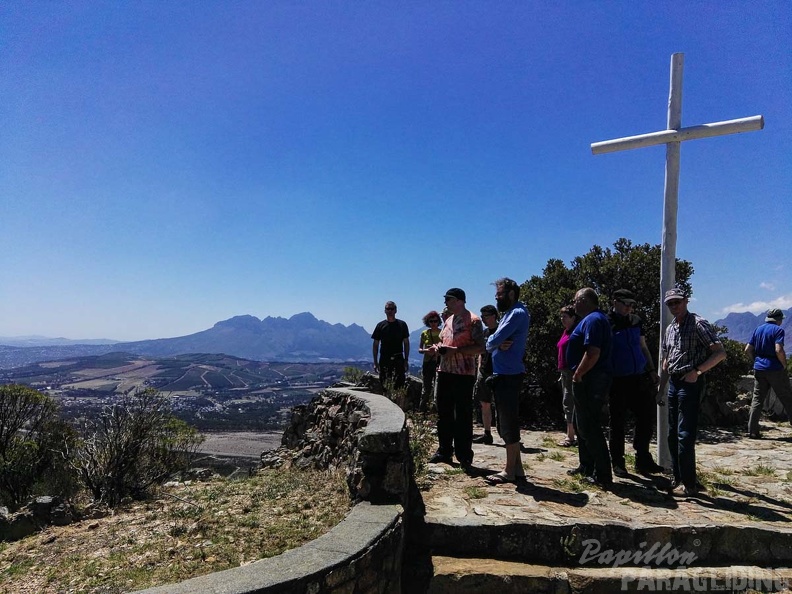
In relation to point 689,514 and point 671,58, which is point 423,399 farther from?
point 671,58

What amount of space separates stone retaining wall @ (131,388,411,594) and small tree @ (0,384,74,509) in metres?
11.3

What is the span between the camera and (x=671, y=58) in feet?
17.6

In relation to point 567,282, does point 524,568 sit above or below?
below

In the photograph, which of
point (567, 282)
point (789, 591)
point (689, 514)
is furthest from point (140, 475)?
point (567, 282)

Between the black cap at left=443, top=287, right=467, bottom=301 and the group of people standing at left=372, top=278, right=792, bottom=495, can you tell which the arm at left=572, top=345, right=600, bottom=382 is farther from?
the black cap at left=443, top=287, right=467, bottom=301

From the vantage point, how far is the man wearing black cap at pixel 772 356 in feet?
23.1

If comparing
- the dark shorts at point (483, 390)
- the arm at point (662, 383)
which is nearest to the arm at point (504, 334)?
the arm at point (662, 383)

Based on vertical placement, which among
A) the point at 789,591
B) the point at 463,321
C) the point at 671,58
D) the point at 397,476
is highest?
the point at 671,58

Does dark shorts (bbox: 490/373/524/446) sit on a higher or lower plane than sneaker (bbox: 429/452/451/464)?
higher

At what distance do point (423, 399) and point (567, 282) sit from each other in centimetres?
436

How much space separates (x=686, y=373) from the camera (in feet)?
14.4

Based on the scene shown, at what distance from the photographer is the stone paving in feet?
12.9

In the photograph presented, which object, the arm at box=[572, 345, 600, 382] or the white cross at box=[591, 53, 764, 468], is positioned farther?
the white cross at box=[591, 53, 764, 468]

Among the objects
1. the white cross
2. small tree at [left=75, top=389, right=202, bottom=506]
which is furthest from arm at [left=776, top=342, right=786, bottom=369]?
small tree at [left=75, top=389, right=202, bottom=506]
